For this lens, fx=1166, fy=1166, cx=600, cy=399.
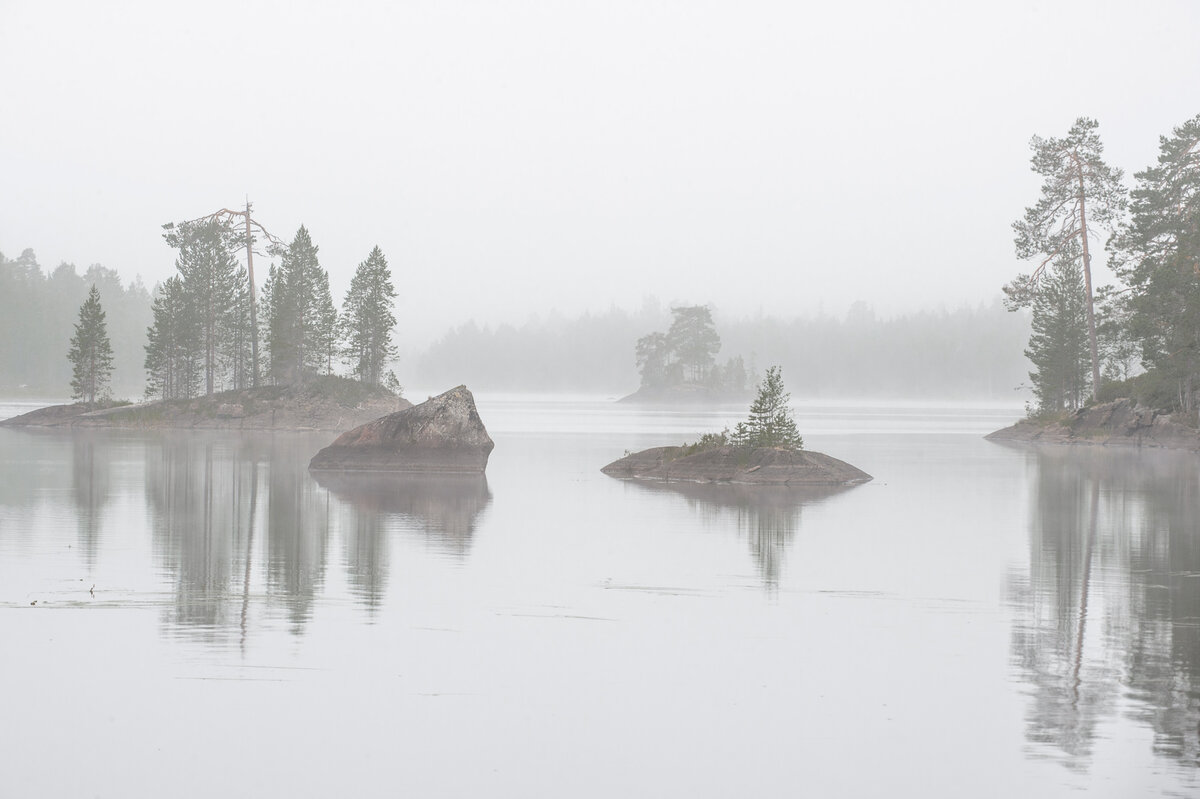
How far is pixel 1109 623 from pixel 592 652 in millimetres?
6024

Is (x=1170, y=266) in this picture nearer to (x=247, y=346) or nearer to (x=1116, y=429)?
(x=1116, y=429)

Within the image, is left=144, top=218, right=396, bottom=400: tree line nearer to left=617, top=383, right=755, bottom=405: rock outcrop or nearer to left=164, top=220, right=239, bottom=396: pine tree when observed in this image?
left=164, top=220, right=239, bottom=396: pine tree

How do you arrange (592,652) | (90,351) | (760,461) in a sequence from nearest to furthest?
1. (592,652)
2. (760,461)
3. (90,351)

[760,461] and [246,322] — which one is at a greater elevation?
[246,322]

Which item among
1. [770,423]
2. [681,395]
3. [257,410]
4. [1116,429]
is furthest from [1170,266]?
[681,395]

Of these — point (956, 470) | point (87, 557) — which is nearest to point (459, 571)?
point (87, 557)

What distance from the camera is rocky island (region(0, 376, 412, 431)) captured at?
2729 inches

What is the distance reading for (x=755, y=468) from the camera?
31.8 metres

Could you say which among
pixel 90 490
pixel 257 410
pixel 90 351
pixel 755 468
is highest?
pixel 90 351

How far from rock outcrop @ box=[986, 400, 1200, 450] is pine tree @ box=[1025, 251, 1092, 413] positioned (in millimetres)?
4198

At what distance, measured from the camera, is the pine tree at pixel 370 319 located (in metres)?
82.8

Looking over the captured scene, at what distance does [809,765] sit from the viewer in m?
8.27

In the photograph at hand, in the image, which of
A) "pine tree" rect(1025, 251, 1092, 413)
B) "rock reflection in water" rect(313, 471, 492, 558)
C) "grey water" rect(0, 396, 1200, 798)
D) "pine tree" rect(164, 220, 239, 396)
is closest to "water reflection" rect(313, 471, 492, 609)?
"rock reflection in water" rect(313, 471, 492, 558)

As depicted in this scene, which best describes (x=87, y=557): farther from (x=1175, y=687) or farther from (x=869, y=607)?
(x=1175, y=687)
